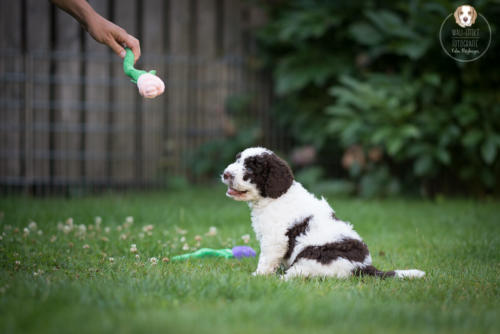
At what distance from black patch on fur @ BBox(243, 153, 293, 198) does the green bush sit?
13.4 feet

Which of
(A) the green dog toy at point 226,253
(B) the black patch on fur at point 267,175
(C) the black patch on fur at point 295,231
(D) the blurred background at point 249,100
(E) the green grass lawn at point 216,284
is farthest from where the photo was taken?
(D) the blurred background at point 249,100

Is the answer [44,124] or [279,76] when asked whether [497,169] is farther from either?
[44,124]

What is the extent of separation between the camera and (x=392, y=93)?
8094 millimetres

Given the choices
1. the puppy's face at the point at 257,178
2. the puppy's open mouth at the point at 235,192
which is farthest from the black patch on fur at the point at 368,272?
the puppy's open mouth at the point at 235,192

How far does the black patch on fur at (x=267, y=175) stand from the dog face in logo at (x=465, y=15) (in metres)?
4.70

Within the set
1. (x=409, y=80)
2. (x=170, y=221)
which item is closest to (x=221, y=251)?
(x=170, y=221)

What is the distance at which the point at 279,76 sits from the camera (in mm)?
9094

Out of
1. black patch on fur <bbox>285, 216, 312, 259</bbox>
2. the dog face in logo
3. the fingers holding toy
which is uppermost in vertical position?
the dog face in logo

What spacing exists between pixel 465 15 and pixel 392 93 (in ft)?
4.77

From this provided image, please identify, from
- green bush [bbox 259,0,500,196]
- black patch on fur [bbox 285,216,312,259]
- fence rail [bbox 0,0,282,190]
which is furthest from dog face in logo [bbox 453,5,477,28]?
black patch on fur [bbox 285,216,312,259]

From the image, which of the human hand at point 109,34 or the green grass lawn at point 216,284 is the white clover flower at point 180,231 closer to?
the green grass lawn at point 216,284

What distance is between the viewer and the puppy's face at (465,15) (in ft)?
24.2

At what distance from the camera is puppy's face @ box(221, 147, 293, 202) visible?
4008mm

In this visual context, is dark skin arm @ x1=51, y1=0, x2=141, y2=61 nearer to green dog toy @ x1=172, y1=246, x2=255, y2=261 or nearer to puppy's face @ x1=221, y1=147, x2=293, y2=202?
puppy's face @ x1=221, y1=147, x2=293, y2=202
